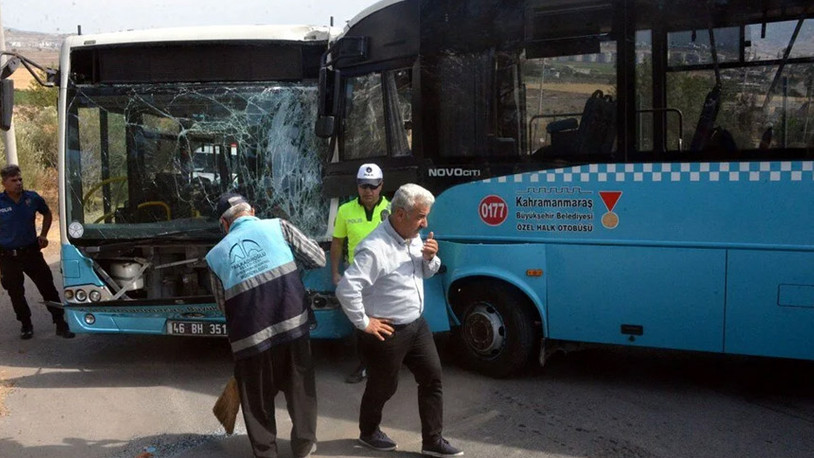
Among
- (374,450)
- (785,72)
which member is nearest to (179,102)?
(374,450)

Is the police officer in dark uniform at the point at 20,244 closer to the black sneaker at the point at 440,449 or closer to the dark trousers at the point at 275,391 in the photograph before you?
the dark trousers at the point at 275,391

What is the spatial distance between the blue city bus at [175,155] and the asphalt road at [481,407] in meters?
0.70

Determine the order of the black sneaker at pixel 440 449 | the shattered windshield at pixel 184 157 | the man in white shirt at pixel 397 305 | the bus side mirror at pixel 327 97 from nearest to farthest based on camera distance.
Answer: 1. the man in white shirt at pixel 397 305
2. the black sneaker at pixel 440 449
3. the bus side mirror at pixel 327 97
4. the shattered windshield at pixel 184 157

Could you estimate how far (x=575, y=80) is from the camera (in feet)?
21.1

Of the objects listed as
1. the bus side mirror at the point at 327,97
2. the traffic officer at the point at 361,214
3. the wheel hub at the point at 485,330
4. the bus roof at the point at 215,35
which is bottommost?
the wheel hub at the point at 485,330

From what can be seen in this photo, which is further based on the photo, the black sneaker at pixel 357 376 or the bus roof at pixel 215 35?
the bus roof at pixel 215 35

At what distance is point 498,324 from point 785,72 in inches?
113

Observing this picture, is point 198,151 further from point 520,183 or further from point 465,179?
point 520,183

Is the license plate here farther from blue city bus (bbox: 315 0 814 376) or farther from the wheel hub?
the wheel hub

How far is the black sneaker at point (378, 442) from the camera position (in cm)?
534

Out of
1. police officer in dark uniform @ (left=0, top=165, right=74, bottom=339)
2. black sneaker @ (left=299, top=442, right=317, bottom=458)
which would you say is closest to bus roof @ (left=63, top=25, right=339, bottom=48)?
police officer in dark uniform @ (left=0, top=165, right=74, bottom=339)

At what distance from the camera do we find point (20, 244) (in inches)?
367

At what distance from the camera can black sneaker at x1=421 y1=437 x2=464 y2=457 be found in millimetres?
5151

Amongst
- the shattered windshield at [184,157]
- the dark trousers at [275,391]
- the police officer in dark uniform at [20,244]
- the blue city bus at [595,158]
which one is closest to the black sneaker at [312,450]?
the dark trousers at [275,391]
